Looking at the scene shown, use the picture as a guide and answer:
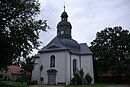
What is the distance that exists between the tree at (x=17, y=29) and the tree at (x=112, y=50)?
80.4ft

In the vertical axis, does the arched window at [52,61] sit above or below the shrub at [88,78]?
above

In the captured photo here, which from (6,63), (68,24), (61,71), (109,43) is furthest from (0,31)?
(109,43)

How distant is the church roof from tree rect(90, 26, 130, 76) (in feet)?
10.8

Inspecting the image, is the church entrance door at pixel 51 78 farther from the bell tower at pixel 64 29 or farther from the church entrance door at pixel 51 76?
the bell tower at pixel 64 29

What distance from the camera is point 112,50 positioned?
44719mm

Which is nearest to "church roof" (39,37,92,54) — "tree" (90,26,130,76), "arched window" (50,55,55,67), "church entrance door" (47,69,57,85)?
"arched window" (50,55,55,67)

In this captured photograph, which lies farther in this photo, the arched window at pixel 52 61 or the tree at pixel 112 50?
the tree at pixel 112 50

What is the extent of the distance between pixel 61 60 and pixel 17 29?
20118mm

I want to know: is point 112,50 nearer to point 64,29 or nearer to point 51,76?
point 64,29

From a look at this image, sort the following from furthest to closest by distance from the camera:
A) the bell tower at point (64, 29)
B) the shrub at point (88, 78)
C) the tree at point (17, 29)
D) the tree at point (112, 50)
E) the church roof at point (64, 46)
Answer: the bell tower at point (64, 29) < the tree at point (112, 50) < the church roof at point (64, 46) < the shrub at point (88, 78) < the tree at point (17, 29)

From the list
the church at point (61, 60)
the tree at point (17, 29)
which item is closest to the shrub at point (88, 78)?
the church at point (61, 60)

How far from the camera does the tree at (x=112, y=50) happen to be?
42188mm

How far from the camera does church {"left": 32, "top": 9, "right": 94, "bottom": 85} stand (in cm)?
3878

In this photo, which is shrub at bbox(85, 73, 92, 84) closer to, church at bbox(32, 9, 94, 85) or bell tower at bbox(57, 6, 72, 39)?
church at bbox(32, 9, 94, 85)
